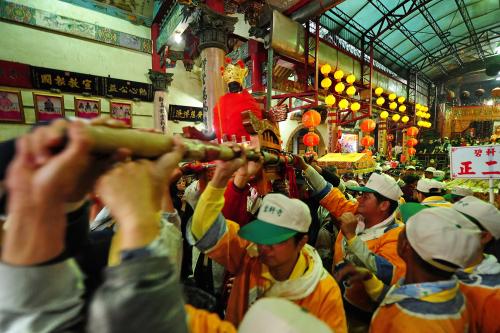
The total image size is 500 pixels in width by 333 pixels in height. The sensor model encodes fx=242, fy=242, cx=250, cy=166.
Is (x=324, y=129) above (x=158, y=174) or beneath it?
above

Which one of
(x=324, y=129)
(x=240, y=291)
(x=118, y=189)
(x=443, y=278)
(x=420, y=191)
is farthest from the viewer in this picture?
(x=324, y=129)

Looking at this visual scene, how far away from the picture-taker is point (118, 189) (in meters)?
0.66

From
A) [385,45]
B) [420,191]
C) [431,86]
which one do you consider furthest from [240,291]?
[431,86]

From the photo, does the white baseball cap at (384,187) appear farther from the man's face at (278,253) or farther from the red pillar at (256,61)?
the red pillar at (256,61)

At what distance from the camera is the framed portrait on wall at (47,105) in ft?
23.2

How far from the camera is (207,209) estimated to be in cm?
141

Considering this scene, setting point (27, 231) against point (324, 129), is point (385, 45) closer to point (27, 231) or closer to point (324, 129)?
point (324, 129)

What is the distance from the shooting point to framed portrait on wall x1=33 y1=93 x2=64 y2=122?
23.2 feet

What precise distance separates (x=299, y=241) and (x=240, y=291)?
19.2 inches

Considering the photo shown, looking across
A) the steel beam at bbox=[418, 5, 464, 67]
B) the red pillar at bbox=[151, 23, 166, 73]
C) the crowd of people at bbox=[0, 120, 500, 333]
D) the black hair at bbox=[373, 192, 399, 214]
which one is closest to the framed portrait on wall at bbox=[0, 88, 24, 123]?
the red pillar at bbox=[151, 23, 166, 73]

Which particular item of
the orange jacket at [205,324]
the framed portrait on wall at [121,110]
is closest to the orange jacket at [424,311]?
the orange jacket at [205,324]

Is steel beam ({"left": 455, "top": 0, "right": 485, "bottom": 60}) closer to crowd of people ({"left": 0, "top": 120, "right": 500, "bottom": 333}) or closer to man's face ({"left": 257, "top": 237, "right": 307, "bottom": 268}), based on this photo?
crowd of people ({"left": 0, "top": 120, "right": 500, "bottom": 333})

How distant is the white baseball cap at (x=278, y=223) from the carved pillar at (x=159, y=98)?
8108 millimetres

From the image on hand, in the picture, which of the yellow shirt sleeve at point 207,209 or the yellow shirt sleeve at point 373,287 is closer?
the yellow shirt sleeve at point 207,209
